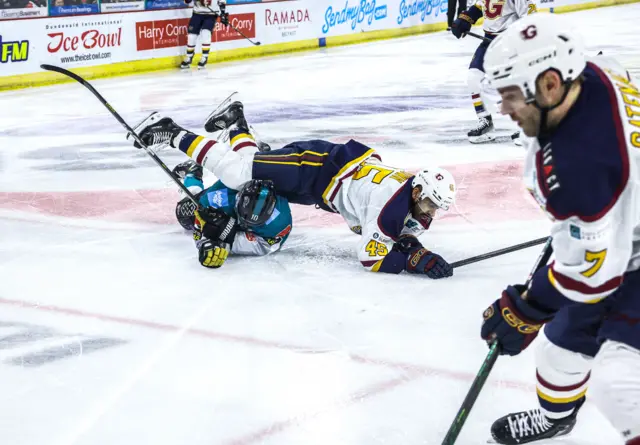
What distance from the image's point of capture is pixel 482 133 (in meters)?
6.01

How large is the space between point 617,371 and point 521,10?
4863 millimetres

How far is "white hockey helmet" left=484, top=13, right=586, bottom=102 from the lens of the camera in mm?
1531

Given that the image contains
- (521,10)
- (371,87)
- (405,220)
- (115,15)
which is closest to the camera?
(405,220)

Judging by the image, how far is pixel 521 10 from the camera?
5957 millimetres

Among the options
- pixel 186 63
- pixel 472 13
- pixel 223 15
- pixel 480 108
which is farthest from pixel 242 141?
pixel 223 15

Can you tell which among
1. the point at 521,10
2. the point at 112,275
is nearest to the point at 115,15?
the point at 521,10

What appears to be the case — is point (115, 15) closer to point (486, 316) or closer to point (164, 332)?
point (164, 332)

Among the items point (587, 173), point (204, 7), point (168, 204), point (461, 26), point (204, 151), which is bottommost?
point (168, 204)

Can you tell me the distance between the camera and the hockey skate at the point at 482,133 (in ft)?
19.6

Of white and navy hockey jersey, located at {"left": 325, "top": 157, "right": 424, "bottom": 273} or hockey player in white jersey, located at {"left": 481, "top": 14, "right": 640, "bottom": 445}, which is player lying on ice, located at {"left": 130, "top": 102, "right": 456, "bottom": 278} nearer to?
white and navy hockey jersey, located at {"left": 325, "top": 157, "right": 424, "bottom": 273}

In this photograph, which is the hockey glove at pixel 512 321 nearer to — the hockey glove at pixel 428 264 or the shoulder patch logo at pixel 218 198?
the hockey glove at pixel 428 264

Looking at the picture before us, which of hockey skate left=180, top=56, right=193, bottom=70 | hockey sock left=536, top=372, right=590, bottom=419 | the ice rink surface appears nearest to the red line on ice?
the ice rink surface

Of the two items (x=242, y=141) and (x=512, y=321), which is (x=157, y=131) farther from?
(x=512, y=321)

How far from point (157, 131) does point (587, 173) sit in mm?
2813
